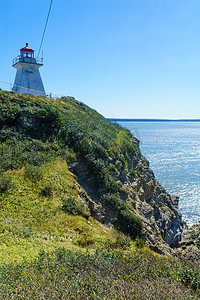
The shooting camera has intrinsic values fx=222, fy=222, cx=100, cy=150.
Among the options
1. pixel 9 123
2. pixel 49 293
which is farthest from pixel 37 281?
pixel 9 123

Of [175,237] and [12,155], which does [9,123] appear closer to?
[12,155]

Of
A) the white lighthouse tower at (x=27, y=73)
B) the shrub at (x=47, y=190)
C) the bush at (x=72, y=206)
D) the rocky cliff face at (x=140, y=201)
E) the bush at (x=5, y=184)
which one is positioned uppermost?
the white lighthouse tower at (x=27, y=73)

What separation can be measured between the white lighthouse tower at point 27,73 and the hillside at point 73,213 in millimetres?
6779

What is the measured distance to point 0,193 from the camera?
1211cm

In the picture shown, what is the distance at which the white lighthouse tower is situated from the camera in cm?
3073

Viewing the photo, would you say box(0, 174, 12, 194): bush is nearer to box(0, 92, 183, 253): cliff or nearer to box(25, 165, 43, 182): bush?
box(25, 165, 43, 182): bush

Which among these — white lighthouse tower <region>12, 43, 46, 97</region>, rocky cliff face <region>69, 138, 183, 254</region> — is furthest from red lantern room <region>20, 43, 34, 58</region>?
rocky cliff face <region>69, 138, 183, 254</region>

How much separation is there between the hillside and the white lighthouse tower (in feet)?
22.2

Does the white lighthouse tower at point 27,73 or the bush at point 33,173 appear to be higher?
the white lighthouse tower at point 27,73

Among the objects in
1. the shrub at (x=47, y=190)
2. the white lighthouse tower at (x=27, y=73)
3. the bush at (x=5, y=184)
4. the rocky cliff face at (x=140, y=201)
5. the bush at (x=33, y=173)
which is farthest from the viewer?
the white lighthouse tower at (x=27, y=73)

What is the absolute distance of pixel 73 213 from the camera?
483 inches

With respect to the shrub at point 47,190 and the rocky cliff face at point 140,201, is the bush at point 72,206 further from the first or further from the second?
the rocky cliff face at point 140,201

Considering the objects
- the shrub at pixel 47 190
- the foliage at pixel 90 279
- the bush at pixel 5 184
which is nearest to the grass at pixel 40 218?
the shrub at pixel 47 190

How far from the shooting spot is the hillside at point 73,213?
6262 millimetres
